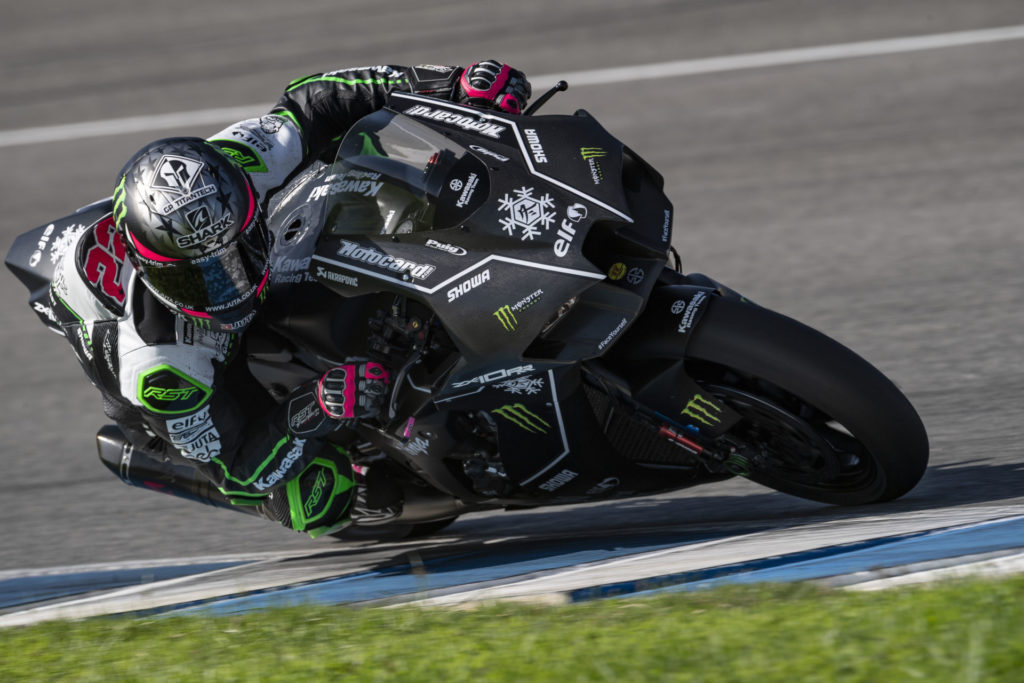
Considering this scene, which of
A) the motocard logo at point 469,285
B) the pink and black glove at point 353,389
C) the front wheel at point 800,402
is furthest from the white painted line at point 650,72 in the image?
the motocard logo at point 469,285

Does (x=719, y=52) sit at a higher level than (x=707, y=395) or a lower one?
higher

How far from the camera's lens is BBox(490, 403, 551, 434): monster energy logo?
385 centimetres

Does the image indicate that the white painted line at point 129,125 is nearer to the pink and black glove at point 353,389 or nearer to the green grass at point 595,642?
the pink and black glove at point 353,389

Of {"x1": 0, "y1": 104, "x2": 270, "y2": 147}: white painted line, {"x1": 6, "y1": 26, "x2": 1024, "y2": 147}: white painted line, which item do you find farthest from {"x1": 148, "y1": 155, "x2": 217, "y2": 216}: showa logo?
{"x1": 0, "y1": 104, "x2": 270, "y2": 147}: white painted line

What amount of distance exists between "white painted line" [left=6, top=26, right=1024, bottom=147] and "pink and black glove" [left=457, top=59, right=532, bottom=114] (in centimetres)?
512

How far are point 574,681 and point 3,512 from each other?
3581 millimetres

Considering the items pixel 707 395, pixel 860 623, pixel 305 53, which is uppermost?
pixel 305 53

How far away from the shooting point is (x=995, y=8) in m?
9.09

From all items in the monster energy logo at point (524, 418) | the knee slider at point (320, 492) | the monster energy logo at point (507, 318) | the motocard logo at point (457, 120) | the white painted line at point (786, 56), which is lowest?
the knee slider at point (320, 492)

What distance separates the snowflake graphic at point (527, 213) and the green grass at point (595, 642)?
3.36ft

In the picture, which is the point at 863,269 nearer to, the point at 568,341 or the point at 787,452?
the point at 787,452

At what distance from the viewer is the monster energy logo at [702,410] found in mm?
3686

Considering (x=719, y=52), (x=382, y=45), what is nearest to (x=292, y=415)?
(x=719, y=52)

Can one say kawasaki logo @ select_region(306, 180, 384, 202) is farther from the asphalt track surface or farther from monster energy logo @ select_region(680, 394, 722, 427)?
the asphalt track surface
